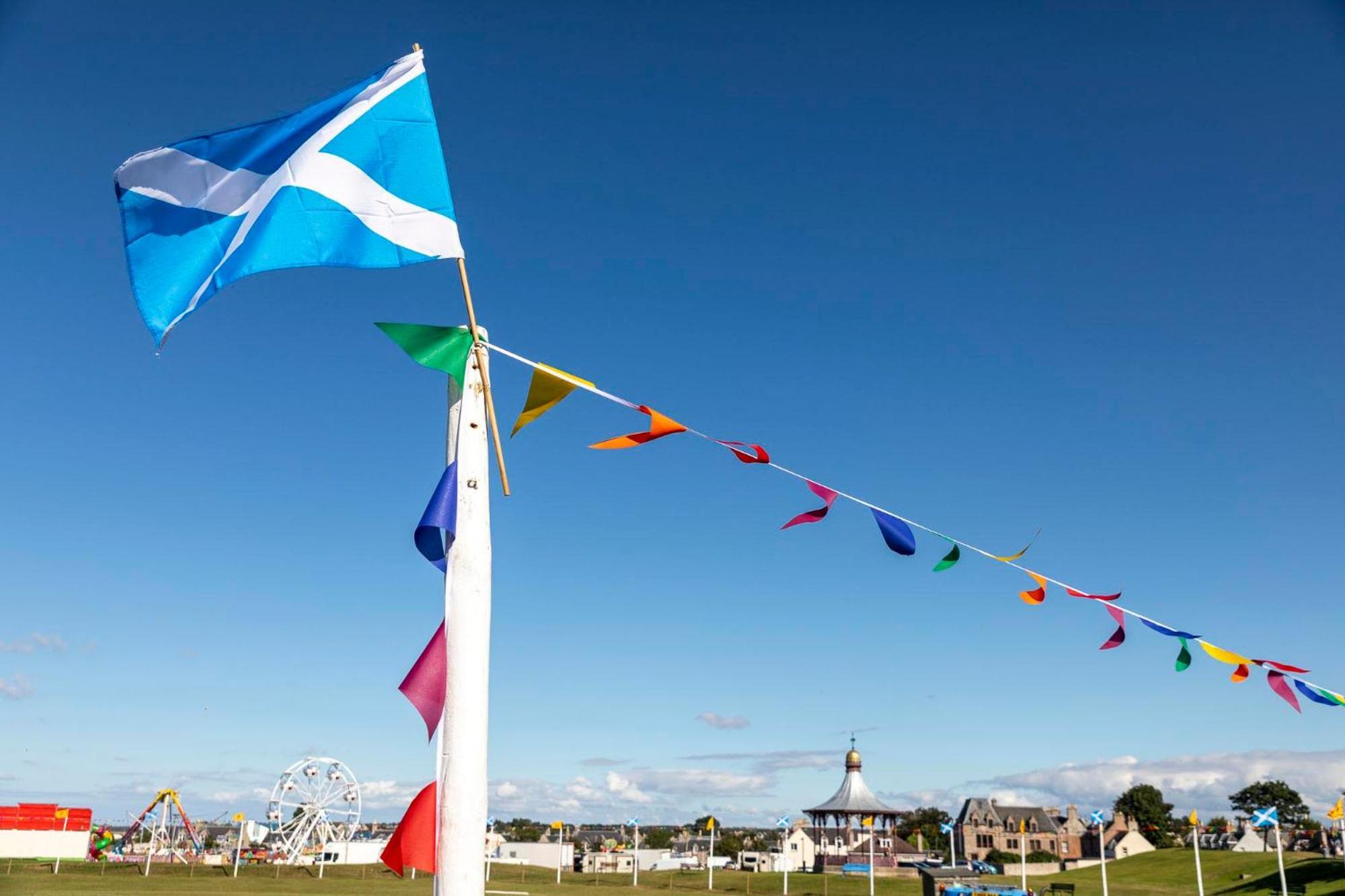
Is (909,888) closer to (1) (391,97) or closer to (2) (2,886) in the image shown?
(2) (2,886)

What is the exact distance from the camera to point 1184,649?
13.9m

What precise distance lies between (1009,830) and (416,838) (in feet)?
375

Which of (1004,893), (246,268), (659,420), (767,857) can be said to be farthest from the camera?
(767,857)

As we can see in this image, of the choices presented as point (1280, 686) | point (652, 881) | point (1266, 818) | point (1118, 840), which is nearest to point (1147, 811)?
point (1118, 840)

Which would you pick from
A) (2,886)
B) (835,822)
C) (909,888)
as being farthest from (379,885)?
(835,822)

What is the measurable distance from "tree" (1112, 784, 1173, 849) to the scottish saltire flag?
4602 inches

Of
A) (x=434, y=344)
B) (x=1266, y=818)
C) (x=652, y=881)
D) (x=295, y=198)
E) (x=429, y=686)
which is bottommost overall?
(x=652, y=881)

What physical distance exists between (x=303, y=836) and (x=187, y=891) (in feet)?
81.8

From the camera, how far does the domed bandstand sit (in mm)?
59656

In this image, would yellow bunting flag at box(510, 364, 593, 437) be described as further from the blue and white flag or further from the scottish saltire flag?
the blue and white flag

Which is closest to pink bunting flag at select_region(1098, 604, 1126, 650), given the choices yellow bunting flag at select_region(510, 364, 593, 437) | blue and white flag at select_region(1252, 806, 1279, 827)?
yellow bunting flag at select_region(510, 364, 593, 437)

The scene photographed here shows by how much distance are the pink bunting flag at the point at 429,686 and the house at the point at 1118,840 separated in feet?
339

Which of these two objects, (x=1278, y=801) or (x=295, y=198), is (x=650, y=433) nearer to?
(x=295, y=198)

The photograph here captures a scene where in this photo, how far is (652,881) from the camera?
171 feet
